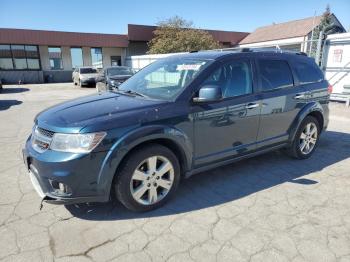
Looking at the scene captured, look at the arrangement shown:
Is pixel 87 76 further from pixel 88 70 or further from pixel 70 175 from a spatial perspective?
pixel 70 175

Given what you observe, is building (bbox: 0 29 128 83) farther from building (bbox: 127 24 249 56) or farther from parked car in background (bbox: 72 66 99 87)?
parked car in background (bbox: 72 66 99 87)

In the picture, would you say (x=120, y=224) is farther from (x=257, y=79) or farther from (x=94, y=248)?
(x=257, y=79)

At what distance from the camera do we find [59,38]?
1030 inches

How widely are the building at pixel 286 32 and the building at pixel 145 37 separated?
43.8 inches

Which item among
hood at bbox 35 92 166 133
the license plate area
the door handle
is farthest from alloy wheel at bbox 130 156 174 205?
the door handle

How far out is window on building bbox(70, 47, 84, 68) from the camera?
2805 centimetres

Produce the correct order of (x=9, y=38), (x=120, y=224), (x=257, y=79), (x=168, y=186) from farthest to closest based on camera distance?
(x=9, y=38)
(x=257, y=79)
(x=168, y=186)
(x=120, y=224)

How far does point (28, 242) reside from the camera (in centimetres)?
267

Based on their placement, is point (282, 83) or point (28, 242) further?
point (282, 83)

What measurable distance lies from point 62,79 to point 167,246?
28364mm

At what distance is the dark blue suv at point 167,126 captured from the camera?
271 cm

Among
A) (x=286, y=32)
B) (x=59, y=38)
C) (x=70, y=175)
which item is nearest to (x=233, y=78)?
(x=70, y=175)

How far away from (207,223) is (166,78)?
1.96m

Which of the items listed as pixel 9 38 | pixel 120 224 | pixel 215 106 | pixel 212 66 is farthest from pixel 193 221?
pixel 9 38
